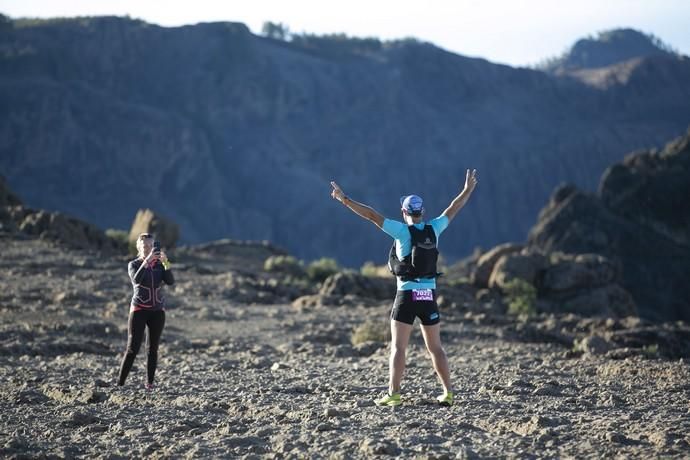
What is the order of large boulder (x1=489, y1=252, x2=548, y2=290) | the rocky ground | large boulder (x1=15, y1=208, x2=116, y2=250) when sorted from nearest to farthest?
the rocky ground, large boulder (x1=489, y1=252, x2=548, y2=290), large boulder (x1=15, y1=208, x2=116, y2=250)

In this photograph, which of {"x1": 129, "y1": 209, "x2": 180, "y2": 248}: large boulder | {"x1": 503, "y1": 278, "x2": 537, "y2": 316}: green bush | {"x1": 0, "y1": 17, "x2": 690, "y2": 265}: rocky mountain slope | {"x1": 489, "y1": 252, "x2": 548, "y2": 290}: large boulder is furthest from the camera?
{"x1": 0, "y1": 17, "x2": 690, "y2": 265}: rocky mountain slope

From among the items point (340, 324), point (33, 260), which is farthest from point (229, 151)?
point (340, 324)

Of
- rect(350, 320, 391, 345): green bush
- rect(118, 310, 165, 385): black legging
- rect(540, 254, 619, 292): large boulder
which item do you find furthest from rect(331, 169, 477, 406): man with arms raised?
rect(540, 254, 619, 292): large boulder

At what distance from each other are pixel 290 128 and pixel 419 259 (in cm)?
8358

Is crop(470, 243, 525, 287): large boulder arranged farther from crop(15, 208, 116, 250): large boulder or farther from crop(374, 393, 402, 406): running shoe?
crop(374, 393, 402, 406): running shoe

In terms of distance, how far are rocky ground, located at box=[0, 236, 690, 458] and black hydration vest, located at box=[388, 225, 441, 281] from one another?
3.68ft

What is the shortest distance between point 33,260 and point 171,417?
57.9ft

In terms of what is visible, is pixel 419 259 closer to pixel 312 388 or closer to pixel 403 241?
pixel 403 241

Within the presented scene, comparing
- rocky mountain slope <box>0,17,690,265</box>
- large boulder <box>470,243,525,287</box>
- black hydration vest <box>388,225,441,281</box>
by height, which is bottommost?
large boulder <box>470,243,525,287</box>

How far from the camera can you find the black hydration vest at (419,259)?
339 inches

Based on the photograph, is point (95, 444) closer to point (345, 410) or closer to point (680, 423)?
point (345, 410)

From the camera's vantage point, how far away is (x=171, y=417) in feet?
29.4

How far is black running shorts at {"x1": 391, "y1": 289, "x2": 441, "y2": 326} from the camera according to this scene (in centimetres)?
870

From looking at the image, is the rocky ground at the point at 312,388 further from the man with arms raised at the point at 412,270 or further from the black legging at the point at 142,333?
the man with arms raised at the point at 412,270
